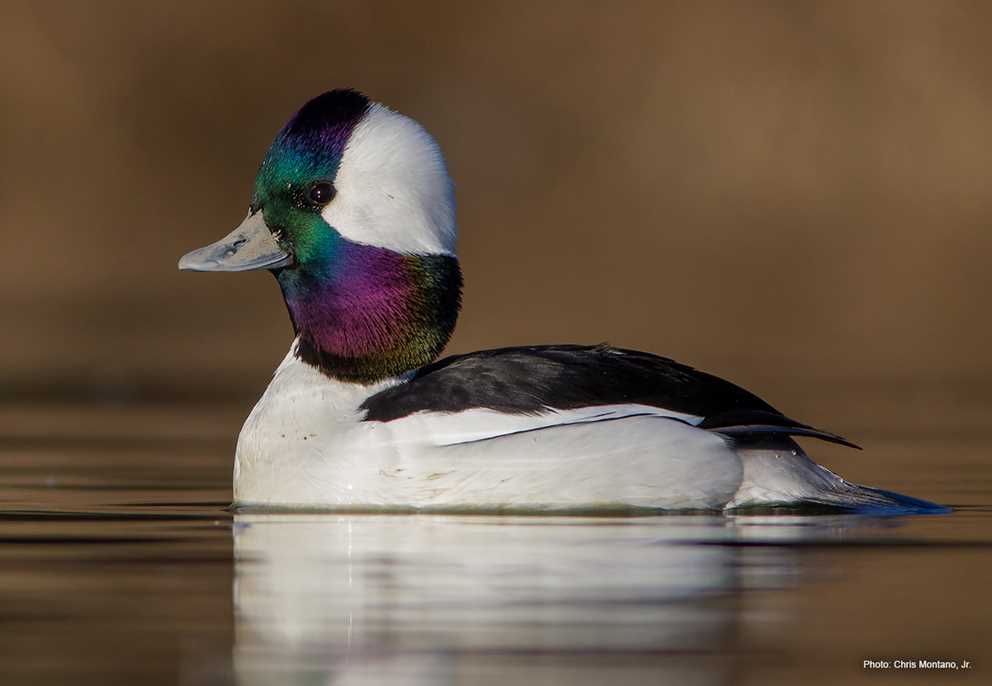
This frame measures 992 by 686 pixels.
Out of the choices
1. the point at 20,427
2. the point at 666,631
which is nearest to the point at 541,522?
the point at 666,631

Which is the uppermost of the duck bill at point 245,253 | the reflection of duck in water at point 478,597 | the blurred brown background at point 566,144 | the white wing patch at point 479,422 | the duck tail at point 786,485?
the blurred brown background at point 566,144

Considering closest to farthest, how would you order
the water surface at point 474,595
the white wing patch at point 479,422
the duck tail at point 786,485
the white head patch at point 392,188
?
1. the water surface at point 474,595
2. the white wing patch at point 479,422
3. the duck tail at point 786,485
4. the white head patch at point 392,188

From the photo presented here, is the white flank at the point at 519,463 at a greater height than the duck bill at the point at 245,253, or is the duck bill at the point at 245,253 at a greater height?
the duck bill at the point at 245,253

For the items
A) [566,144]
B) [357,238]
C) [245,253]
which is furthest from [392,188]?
[566,144]

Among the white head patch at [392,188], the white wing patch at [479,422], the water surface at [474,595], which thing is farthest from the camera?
the white head patch at [392,188]

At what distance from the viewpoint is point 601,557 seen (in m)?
7.82

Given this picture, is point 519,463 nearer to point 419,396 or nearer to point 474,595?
point 419,396

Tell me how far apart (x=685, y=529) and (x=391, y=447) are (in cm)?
119

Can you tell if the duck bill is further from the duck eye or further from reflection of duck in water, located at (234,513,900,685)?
reflection of duck in water, located at (234,513,900,685)

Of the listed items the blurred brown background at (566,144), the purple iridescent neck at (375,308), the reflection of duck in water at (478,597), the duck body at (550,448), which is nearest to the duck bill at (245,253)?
the purple iridescent neck at (375,308)

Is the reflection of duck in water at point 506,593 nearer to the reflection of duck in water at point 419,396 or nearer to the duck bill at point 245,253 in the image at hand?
the reflection of duck in water at point 419,396

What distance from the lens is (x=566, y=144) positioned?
29719mm

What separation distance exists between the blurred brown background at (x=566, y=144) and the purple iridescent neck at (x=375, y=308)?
40.8 ft

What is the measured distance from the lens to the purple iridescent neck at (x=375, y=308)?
379 inches
